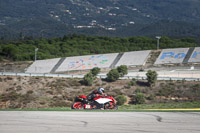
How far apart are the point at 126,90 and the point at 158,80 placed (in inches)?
303

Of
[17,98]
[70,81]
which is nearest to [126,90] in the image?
[70,81]

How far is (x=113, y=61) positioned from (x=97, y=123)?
67.6 meters

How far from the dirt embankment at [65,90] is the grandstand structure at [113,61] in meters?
16.9

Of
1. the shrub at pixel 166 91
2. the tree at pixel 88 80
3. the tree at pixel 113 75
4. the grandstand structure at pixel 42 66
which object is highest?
the grandstand structure at pixel 42 66

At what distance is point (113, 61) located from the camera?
79.1 m

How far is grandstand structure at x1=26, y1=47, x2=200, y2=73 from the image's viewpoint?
74938 millimetres

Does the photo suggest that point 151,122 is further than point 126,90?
No

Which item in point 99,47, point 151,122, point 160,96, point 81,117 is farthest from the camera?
point 99,47

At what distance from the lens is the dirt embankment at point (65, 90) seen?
45.1 meters

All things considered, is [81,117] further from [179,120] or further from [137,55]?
[137,55]

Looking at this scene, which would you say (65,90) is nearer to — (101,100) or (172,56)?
(101,100)

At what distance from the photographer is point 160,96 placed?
5038cm

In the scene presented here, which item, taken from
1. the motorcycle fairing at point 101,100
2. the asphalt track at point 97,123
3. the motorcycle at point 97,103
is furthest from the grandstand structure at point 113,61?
the asphalt track at point 97,123

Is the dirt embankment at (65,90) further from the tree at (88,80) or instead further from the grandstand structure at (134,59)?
the grandstand structure at (134,59)
